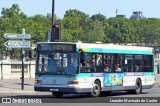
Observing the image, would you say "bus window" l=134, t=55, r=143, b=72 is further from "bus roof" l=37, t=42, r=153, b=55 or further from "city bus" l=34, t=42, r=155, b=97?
"city bus" l=34, t=42, r=155, b=97

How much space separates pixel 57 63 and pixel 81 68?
1.14m

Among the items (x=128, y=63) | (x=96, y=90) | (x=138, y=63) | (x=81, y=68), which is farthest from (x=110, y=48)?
(x=81, y=68)

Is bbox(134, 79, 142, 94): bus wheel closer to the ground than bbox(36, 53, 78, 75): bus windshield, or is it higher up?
closer to the ground

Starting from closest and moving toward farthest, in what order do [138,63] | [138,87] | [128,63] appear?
[128,63] < [138,63] < [138,87]

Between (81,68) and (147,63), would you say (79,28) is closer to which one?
(147,63)

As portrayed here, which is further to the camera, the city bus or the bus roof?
the bus roof

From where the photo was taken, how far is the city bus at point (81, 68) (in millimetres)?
25594

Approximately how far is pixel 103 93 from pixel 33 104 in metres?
9.25

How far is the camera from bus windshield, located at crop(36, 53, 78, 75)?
84.0 ft

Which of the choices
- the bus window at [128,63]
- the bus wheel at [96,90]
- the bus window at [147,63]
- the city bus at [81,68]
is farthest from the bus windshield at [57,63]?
the bus window at [147,63]

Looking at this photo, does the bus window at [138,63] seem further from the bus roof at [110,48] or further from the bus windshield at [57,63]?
the bus windshield at [57,63]

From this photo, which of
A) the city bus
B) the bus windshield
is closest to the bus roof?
the city bus

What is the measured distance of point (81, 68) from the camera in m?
25.9

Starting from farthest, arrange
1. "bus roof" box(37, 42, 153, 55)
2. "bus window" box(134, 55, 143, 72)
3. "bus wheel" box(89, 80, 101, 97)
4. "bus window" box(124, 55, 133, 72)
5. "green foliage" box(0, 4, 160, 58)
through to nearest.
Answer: "green foliage" box(0, 4, 160, 58) → "bus window" box(134, 55, 143, 72) → "bus window" box(124, 55, 133, 72) → "bus wheel" box(89, 80, 101, 97) → "bus roof" box(37, 42, 153, 55)
